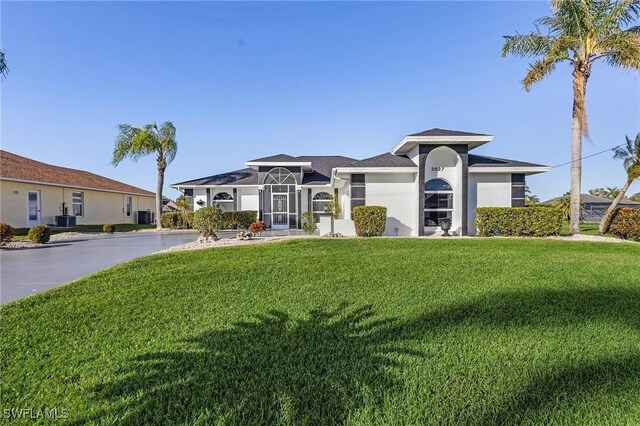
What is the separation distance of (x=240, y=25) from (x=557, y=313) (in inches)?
670

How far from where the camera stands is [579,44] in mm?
15805

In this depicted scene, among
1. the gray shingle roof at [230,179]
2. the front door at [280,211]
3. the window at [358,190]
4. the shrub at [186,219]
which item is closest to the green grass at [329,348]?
the window at [358,190]

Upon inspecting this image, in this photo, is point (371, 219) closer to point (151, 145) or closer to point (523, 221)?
point (523, 221)

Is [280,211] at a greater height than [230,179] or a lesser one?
lesser

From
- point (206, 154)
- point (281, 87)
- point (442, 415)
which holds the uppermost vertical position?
point (281, 87)

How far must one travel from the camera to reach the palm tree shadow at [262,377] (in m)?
2.89

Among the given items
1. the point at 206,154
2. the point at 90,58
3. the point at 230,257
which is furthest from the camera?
the point at 206,154

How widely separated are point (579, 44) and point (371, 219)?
13449 millimetres

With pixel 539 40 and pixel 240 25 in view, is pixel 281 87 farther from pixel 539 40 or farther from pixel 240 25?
pixel 539 40

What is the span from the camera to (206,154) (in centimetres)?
2694

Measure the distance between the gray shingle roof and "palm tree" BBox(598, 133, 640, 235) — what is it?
72.5 feet

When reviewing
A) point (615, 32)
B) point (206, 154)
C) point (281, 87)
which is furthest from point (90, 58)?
point (615, 32)

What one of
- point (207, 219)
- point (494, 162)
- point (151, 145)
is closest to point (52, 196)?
point (151, 145)

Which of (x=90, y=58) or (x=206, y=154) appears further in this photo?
(x=206, y=154)
